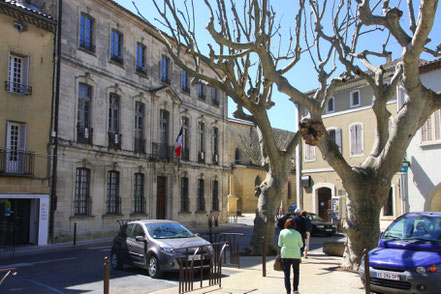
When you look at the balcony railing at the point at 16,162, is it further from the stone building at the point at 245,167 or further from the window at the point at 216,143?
the stone building at the point at 245,167

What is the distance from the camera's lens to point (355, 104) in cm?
2577

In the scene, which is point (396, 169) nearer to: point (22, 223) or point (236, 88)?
point (236, 88)

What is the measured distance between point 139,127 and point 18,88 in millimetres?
8272

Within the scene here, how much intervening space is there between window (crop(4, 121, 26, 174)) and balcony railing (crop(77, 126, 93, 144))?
119 inches

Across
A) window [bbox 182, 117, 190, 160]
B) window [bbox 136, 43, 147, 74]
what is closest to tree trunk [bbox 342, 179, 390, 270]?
window [bbox 136, 43, 147, 74]

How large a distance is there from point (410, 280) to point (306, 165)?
70.0ft

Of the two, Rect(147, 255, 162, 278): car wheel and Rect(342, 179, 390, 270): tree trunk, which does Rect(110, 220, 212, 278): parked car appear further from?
Rect(342, 179, 390, 270): tree trunk

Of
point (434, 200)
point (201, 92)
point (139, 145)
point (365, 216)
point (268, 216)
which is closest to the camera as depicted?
point (365, 216)

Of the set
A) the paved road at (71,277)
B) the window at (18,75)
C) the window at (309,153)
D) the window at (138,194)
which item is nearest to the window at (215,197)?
the window at (309,153)

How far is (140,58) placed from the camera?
2555cm

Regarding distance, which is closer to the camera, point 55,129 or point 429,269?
point 429,269

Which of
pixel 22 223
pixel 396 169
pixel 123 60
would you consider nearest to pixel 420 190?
pixel 396 169

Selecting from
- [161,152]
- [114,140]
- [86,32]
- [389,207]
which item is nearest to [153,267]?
[114,140]

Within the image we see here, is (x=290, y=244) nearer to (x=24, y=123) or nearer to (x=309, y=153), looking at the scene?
(x=24, y=123)
